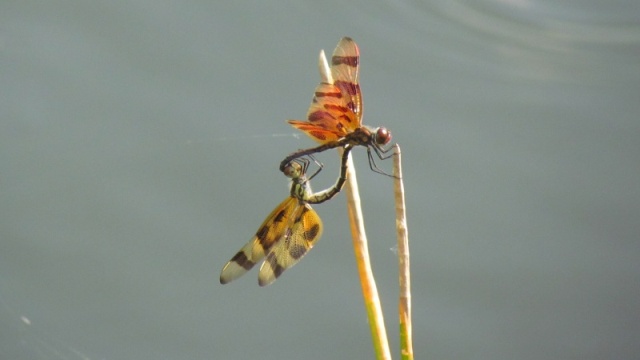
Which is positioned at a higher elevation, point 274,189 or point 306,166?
point 274,189

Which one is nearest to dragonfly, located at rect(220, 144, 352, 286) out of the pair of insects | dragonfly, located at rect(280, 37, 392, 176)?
the pair of insects

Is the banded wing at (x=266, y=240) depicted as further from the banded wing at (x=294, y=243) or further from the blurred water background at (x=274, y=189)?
the blurred water background at (x=274, y=189)

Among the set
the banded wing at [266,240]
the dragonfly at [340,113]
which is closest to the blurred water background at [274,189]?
the banded wing at [266,240]

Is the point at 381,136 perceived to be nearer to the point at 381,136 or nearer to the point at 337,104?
the point at 381,136

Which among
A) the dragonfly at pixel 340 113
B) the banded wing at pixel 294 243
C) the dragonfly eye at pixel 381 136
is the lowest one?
the banded wing at pixel 294 243

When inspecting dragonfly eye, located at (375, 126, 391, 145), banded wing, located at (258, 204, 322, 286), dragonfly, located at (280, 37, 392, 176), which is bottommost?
banded wing, located at (258, 204, 322, 286)

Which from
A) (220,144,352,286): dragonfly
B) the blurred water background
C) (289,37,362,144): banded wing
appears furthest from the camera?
the blurred water background

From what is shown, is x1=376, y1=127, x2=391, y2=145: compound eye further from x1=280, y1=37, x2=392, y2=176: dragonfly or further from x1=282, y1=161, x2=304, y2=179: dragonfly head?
x1=282, y1=161, x2=304, y2=179: dragonfly head

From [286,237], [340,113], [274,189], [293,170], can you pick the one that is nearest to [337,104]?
[340,113]
